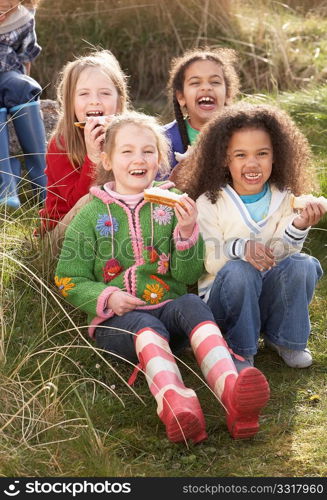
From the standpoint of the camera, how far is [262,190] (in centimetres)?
354

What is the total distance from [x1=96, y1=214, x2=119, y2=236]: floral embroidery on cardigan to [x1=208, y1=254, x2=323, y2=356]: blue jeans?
0.45 m

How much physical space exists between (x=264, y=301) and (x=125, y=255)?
0.58 m

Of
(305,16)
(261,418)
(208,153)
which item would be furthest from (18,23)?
(305,16)

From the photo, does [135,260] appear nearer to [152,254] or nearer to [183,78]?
[152,254]

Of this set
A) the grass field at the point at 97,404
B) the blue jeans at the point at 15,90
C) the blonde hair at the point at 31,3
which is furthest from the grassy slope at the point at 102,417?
the blonde hair at the point at 31,3

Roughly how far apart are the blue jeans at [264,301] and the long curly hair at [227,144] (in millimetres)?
345

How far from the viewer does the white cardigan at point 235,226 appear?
3443 millimetres

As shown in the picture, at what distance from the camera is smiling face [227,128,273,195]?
11.3ft

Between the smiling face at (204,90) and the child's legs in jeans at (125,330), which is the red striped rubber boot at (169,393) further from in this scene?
the smiling face at (204,90)

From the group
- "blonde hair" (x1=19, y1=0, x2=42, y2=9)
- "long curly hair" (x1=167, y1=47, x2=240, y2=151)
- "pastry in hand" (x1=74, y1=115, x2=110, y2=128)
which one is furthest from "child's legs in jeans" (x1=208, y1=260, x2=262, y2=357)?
"blonde hair" (x1=19, y1=0, x2=42, y2=9)

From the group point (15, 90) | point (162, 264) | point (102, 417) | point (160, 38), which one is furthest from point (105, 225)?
point (160, 38)

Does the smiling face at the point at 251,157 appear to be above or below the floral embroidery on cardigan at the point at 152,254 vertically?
above

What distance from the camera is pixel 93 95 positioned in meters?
4.01

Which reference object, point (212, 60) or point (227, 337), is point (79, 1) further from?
point (227, 337)
